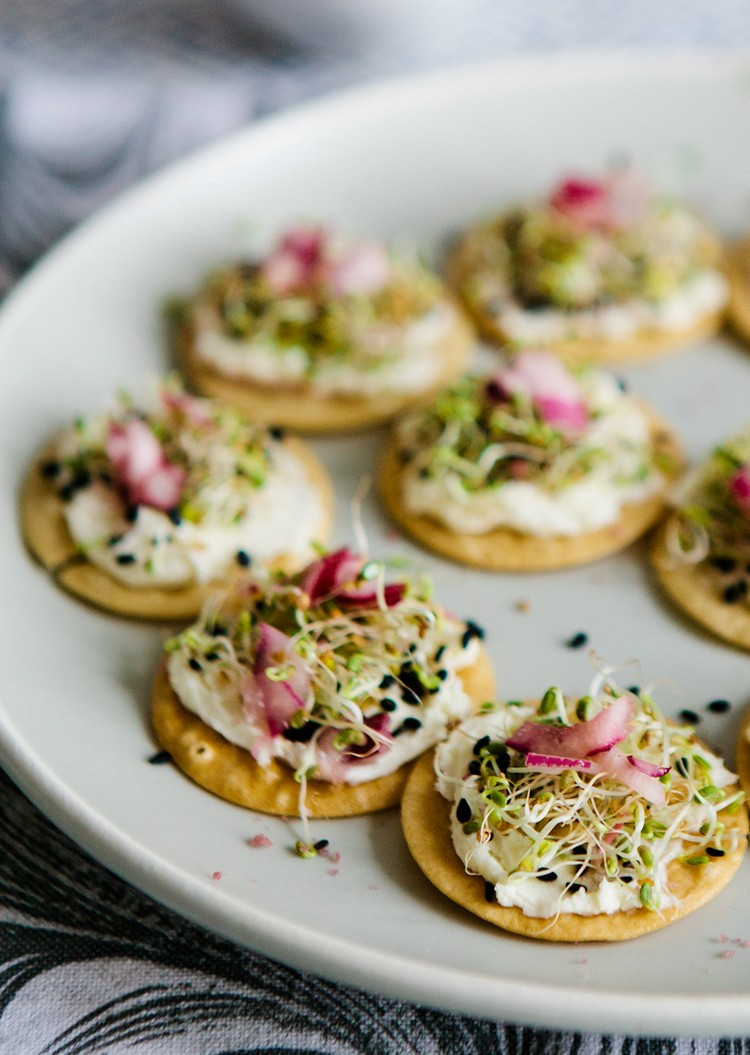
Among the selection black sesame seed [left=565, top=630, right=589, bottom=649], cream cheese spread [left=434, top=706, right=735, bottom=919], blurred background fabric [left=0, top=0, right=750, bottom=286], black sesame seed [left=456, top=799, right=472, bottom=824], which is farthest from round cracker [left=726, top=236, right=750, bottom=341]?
black sesame seed [left=456, top=799, right=472, bottom=824]

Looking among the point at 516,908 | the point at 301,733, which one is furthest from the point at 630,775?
the point at 301,733

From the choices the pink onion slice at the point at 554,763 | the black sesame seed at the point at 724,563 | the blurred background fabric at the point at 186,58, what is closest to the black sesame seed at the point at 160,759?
the pink onion slice at the point at 554,763

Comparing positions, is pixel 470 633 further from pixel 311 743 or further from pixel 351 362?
pixel 351 362

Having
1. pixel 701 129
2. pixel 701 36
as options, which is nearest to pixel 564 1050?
pixel 701 129

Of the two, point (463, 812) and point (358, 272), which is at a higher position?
point (358, 272)

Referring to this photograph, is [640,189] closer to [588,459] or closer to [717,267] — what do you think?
[717,267]

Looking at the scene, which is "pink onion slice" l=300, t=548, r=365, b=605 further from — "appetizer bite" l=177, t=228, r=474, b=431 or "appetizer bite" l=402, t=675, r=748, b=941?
"appetizer bite" l=177, t=228, r=474, b=431
